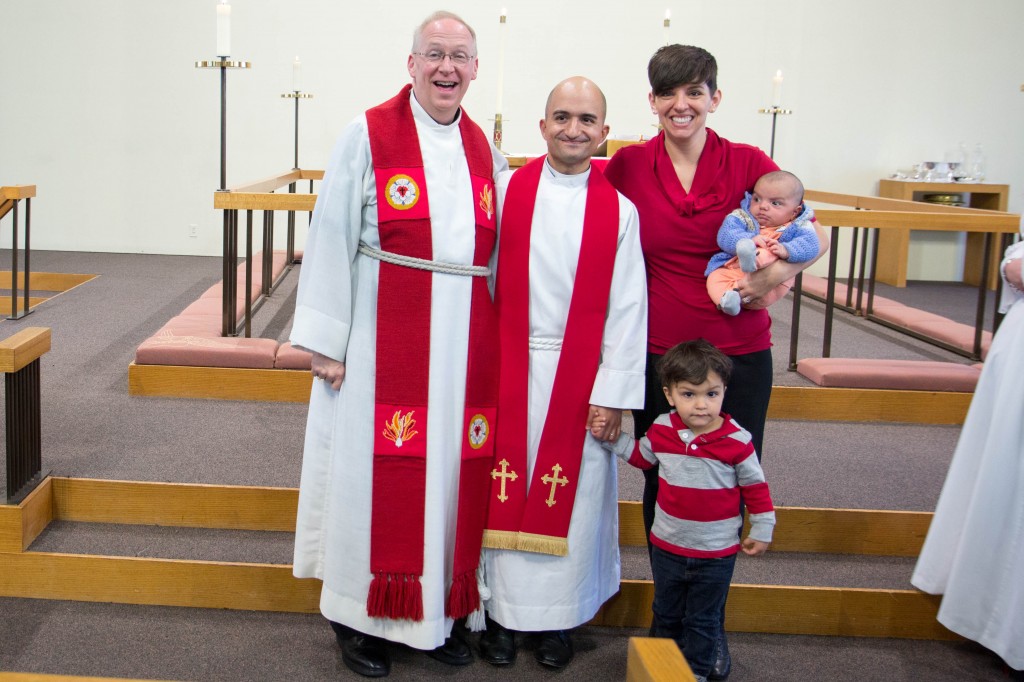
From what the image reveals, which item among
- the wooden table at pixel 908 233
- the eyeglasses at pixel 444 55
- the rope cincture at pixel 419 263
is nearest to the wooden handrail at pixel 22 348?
the rope cincture at pixel 419 263

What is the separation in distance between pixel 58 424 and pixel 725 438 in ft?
9.09

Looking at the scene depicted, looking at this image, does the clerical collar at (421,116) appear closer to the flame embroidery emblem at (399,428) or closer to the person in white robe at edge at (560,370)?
the person in white robe at edge at (560,370)

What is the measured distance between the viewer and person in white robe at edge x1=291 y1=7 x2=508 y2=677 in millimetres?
2535

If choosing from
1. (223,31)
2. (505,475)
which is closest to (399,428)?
(505,475)

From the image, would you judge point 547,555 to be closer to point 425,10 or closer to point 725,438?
point 725,438

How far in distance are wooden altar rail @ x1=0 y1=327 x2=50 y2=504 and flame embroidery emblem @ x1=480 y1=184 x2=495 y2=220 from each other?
1.47 meters

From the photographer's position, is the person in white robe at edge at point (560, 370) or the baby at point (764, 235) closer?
the baby at point (764, 235)

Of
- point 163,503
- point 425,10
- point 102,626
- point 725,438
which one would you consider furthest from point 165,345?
point 425,10

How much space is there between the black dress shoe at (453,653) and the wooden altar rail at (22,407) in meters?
1.39

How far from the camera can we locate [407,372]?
8.49 ft

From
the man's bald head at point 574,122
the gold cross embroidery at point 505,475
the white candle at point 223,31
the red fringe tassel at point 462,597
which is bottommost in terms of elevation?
the red fringe tassel at point 462,597

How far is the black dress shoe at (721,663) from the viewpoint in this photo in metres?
2.66

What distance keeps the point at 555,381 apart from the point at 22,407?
66.1 inches

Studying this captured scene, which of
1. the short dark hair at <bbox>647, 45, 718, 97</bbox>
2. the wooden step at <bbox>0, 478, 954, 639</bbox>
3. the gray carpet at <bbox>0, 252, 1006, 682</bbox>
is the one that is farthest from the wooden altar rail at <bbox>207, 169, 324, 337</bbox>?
the short dark hair at <bbox>647, 45, 718, 97</bbox>
